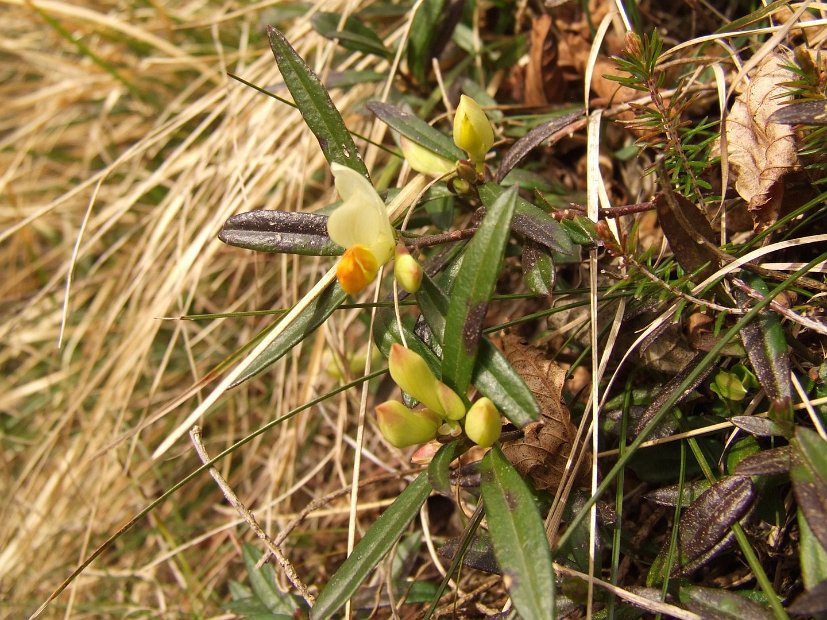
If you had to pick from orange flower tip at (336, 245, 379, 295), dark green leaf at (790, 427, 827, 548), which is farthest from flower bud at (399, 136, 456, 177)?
dark green leaf at (790, 427, 827, 548)

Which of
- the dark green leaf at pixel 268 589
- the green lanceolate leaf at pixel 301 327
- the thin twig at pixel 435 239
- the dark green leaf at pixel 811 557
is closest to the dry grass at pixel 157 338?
the dark green leaf at pixel 268 589

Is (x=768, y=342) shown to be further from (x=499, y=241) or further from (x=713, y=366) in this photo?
(x=499, y=241)

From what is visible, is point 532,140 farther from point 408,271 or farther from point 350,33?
point 350,33

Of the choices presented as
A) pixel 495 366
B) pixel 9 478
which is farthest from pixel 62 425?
pixel 495 366

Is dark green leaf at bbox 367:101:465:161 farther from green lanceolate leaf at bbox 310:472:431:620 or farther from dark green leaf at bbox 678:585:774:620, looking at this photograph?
dark green leaf at bbox 678:585:774:620

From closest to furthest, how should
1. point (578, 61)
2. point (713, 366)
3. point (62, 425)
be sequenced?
point (713, 366)
point (578, 61)
point (62, 425)

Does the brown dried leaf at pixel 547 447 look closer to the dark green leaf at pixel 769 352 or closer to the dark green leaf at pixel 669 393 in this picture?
the dark green leaf at pixel 669 393

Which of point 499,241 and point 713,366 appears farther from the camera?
point 713,366
